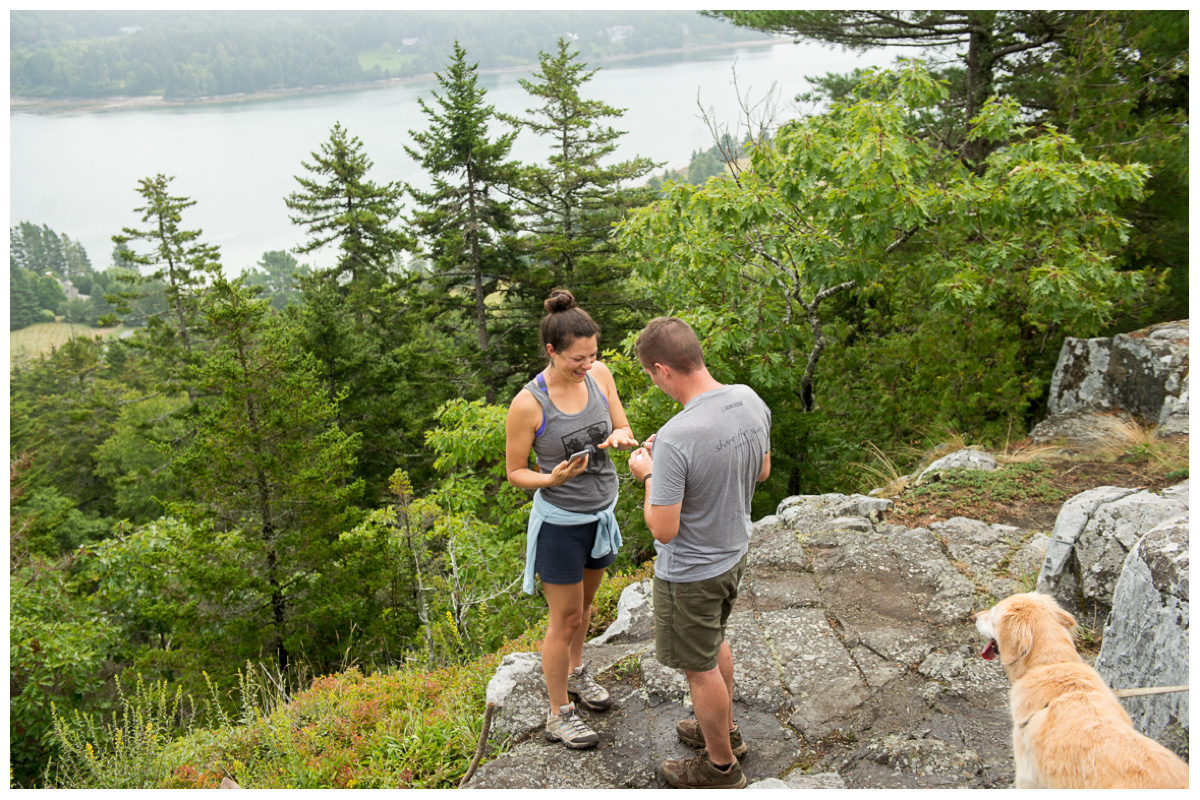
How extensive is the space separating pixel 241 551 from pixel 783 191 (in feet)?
29.9

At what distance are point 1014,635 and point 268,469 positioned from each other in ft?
33.6

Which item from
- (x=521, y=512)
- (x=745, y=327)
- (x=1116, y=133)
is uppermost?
(x=1116, y=133)

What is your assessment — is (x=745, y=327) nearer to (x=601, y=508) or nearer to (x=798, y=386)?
(x=798, y=386)

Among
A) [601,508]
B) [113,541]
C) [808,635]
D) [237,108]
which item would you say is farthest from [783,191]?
[237,108]

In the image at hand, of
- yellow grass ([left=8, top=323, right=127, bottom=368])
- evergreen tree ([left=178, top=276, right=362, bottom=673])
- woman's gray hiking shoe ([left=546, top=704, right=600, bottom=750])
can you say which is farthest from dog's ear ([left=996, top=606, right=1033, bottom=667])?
yellow grass ([left=8, top=323, right=127, bottom=368])

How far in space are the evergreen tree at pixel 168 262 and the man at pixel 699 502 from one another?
2816 centimetres

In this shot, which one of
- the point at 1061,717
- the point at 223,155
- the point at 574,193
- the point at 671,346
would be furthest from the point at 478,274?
the point at 223,155

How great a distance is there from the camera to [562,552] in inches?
111

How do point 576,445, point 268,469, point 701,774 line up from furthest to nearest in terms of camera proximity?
point 268,469, point 576,445, point 701,774

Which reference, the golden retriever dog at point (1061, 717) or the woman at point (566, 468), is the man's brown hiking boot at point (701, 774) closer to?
the woman at point (566, 468)

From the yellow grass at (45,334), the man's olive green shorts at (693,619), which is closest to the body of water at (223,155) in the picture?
the yellow grass at (45,334)

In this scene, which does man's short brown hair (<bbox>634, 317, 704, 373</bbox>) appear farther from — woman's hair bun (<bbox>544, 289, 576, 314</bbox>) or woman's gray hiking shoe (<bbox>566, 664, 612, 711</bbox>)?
woman's gray hiking shoe (<bbox>566, 664, 612, 711</bbox>)

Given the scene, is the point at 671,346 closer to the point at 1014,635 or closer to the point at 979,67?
the point at 1014,635

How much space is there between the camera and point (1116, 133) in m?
7.78
